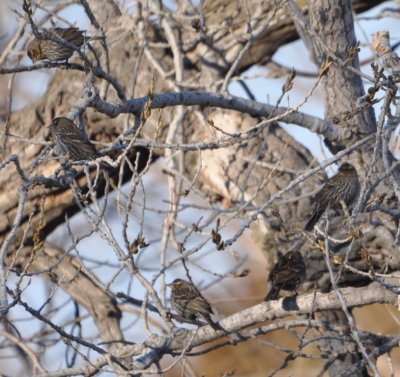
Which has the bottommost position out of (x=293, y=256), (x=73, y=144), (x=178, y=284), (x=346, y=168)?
(x=293, y=256)

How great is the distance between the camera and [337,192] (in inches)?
255

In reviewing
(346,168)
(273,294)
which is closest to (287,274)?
(273,294)

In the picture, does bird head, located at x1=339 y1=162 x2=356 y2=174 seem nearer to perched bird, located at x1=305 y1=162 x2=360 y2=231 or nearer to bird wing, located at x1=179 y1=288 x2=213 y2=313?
perched bird, located at x1=305 y1=162 x2=360 y2=231

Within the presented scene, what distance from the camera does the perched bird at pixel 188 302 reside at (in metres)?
5.88

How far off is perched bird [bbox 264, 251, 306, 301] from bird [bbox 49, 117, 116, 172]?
144 cm

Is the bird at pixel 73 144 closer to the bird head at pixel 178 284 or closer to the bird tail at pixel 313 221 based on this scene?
the bird head at pixel 178 284

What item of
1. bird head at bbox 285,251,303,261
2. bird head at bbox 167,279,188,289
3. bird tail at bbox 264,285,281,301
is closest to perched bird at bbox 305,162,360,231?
bird head at bbox 285,251,303,261

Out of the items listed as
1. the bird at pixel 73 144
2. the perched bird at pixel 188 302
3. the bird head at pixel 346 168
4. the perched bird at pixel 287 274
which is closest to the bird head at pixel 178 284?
the perched bird at pixel 188 302

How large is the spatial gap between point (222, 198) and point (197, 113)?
858 mm

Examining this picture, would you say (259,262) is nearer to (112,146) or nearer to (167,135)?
(167,135)

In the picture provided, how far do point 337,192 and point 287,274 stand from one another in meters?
0.79

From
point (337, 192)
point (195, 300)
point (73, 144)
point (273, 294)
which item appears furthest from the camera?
point (337, 192)

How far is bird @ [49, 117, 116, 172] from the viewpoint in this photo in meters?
5.59

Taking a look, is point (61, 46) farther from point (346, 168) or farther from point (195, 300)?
point (346, 168)
